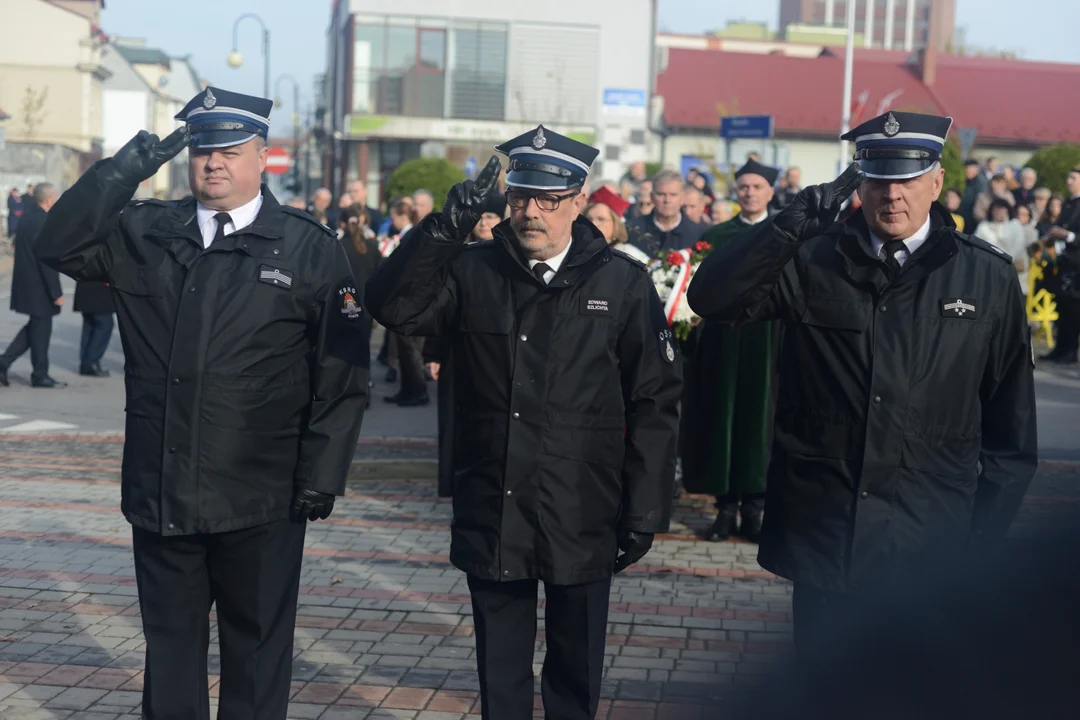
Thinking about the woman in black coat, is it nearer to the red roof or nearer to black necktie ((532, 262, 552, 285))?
black necktie ((532, 262, 552, 285))

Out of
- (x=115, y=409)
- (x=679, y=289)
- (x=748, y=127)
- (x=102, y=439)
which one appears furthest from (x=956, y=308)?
(x=748, y=127)

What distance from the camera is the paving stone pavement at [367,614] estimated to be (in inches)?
218

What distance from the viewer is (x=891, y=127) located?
14.8ft

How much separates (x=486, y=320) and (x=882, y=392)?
1191mm

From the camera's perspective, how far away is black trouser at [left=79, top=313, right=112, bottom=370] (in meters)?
16.1

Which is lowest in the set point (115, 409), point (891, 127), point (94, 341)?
point (115, 409)

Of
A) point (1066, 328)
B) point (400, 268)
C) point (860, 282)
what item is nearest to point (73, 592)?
point (400, 268)

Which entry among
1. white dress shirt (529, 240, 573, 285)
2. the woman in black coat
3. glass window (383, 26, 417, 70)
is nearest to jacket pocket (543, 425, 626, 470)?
white dress shirt (529, 240, 573, 285)

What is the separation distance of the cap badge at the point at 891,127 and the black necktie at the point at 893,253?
33cm

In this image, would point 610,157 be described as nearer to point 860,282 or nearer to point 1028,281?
point 1028,281

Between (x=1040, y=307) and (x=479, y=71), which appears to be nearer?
(x=1040, y=307)

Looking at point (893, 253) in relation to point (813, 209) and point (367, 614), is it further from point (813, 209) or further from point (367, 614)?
point (367, 614)

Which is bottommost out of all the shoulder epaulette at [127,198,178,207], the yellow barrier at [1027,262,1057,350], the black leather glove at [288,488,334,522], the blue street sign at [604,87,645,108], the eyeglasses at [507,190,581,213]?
the yellow barrier at [1027,262,1057,350]

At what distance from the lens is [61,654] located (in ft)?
19.6
